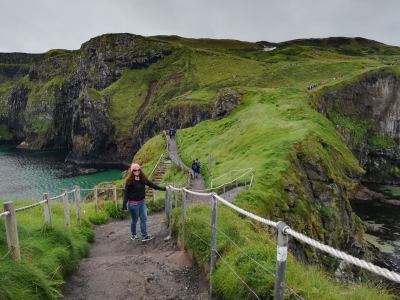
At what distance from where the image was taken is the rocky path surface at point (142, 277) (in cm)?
729

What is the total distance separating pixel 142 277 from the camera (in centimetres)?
806

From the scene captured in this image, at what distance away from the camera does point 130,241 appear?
475 inches

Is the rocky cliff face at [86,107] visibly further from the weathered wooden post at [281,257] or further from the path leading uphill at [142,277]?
the weathered wooden post at [281,257]

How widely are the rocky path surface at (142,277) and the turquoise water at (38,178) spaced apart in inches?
1785

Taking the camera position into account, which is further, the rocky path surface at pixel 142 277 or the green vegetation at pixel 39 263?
the rocky path surface at pixel 142 277

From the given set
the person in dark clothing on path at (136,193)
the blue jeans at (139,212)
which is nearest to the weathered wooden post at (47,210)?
the person in dark clothing on path at (136,193)

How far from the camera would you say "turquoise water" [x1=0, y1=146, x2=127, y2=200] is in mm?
62781

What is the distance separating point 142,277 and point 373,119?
7891 cm

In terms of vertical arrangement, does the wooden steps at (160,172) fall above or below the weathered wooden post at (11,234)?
below

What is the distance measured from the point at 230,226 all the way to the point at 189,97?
8329 centimetres

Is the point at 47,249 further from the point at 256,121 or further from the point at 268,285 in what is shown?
the point at 256,121

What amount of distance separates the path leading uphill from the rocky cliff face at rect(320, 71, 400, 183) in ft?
207

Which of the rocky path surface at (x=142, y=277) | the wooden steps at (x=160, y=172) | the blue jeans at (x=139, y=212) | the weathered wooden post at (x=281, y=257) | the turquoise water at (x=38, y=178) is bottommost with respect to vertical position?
the turquoise water at (x=38, y=178)

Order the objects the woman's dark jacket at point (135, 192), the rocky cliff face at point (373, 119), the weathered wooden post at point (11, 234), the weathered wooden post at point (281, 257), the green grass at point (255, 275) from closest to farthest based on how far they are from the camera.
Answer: the weathered wooden post at point (281, 257)
the green grass at point (255, 275)
the weathered wooden post at point (11, 234)
the woman's dark jacket at point (135, 192)
the rocky cliff face at point (373, 119)
